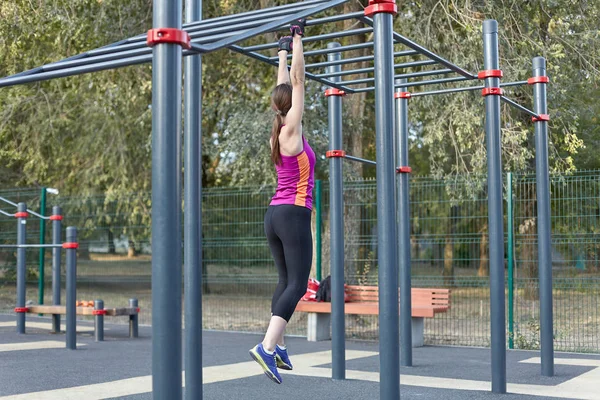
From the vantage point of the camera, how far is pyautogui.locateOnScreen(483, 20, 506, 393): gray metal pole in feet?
17.6

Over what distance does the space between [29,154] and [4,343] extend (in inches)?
255

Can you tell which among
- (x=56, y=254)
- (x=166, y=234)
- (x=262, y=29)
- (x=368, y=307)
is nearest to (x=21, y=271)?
(x=56, y=254)

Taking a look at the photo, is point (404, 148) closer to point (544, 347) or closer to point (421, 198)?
point (544, 347)

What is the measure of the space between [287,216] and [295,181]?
20 centimetres

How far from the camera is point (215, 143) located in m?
12.1

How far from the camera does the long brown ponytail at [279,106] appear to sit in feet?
13.7

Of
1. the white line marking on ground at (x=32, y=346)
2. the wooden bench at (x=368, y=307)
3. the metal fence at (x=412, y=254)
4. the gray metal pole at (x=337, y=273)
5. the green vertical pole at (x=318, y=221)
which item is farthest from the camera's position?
the green vertical pole at (x=318, y=221)

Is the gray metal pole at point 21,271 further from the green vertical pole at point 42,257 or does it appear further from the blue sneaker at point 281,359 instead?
the blue sneaker at point 281,359

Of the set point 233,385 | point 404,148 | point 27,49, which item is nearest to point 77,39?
point 27,49

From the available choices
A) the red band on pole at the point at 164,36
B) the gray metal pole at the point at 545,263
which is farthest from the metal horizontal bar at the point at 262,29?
the gray metal pole at the point at 545,263

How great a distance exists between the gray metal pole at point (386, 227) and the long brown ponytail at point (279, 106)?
54cm

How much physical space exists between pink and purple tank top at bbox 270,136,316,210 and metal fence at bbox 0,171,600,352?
4846 mm

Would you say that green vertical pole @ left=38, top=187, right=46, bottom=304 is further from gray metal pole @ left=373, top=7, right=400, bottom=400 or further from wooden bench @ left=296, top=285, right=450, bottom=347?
gray metal pole @ left=373, top=7, right=400, bottom=400

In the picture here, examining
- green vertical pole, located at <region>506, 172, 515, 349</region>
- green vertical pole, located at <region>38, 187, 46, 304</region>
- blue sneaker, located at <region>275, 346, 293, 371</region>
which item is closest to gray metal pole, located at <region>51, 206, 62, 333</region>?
green vertical pole, located at <region>38, 187, 46, 304</region>
